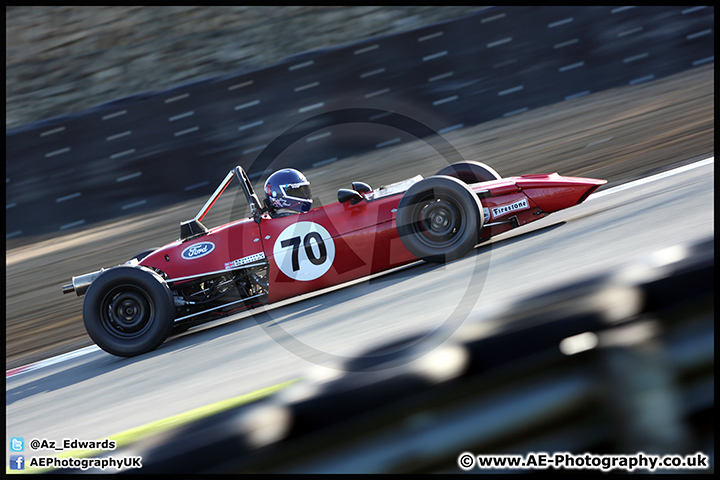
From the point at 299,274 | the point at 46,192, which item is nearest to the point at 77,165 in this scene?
the point at 46,192

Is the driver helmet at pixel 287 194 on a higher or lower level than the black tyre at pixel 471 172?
lower

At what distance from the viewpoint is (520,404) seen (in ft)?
4.93

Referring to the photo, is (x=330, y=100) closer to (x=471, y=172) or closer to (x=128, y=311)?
(x=471, y=172)

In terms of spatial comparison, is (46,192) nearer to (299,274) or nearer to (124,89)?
(124,89)

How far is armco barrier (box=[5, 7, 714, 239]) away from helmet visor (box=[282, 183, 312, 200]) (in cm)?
663

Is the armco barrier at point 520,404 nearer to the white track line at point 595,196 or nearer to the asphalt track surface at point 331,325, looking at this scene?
the asphalt track surface at point 331,325

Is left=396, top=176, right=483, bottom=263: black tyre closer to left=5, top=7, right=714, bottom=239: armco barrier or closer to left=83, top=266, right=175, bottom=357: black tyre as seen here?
left=83, top=266, right=175, bottom=357: black tyre

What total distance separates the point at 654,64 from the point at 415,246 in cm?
1008

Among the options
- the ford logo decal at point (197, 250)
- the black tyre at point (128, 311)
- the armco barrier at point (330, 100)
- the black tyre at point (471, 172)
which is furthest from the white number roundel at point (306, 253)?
the armco barrier at point (330, 100)

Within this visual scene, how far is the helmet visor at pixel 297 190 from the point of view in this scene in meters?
5.32

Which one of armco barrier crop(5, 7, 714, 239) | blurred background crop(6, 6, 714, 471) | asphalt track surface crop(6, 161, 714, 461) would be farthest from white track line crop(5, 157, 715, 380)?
armco barrier crop(5, 7, 714, 239)

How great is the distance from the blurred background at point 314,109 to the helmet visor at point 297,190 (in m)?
2.48

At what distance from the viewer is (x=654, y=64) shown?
12945mm

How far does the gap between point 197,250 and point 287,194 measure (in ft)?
2.62
